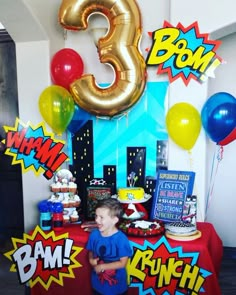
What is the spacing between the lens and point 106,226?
1817mm

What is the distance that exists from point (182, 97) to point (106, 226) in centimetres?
114

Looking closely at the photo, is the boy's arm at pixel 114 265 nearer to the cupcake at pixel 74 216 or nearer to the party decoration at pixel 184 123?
the cupcake at pixel 74 216

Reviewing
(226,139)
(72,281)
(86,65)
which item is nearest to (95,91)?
(86,65)

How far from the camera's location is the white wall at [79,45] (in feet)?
7.87

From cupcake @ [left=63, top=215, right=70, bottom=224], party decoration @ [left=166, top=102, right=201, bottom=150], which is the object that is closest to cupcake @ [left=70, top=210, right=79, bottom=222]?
cupcake @ [left=63, top=215, right=70, bottom=224]

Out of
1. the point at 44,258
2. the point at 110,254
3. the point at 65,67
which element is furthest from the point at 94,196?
the point at 65,67

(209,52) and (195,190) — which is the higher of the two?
(209,52)

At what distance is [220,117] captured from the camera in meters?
2.20

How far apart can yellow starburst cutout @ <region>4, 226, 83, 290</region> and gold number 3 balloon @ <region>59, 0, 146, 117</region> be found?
3.03ft

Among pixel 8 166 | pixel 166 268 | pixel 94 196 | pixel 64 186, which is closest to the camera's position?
pixel 166 268

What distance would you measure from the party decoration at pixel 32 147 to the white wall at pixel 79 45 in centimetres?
35

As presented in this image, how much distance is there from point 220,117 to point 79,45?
51.2 inches

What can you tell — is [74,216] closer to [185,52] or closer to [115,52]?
[115,52]

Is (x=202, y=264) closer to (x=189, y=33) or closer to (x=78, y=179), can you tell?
(x=78, y=179)
